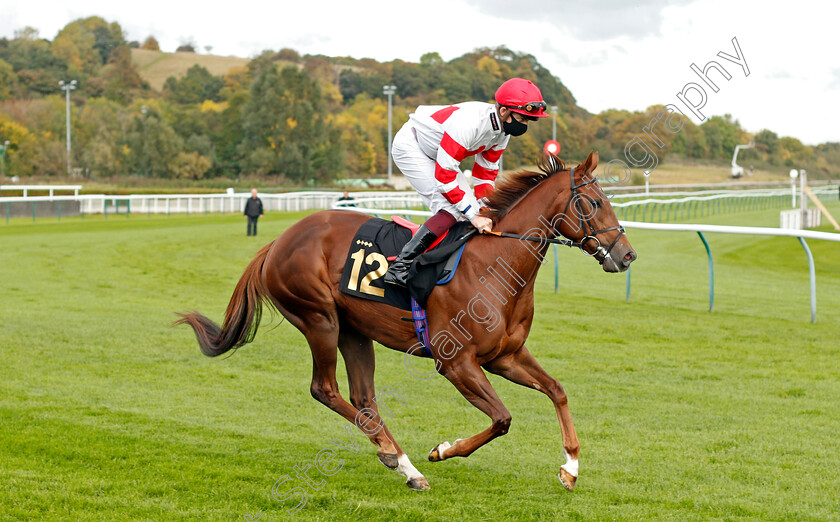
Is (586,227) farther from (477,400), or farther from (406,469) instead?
(406,469)

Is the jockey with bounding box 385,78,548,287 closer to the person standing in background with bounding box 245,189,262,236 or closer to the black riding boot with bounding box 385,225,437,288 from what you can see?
the black riding boot with bounding box 385,225,437,288

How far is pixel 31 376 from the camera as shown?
634 centimetres

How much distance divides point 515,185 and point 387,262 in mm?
799

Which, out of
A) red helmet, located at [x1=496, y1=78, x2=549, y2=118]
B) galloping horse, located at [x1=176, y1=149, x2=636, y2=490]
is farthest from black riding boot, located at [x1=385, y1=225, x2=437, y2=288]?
red helmet, located at [x1=496, y1=78, x2=549, y2=118]

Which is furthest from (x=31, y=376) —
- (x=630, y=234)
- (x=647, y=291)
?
(x=630, y=234)

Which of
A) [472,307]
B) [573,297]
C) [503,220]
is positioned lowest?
[573,297]

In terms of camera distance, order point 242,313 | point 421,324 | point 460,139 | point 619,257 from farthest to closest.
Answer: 1. point 242,313
2. point 421,324
3. point 460,139
4. point 619,257

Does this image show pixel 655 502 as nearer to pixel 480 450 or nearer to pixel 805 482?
pixel 805 482

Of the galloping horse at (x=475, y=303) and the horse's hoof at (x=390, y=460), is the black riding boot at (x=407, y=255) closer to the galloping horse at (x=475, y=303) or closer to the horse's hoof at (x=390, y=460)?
the galloping horse at (x=475, y=303)

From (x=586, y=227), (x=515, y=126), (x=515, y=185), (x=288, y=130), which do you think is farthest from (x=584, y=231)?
(x=288, y=130)

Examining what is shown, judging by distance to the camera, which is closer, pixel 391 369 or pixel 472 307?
pixel 472 307

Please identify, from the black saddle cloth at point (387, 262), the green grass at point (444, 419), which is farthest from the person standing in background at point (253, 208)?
the black saddle cloth at point (387, 262)

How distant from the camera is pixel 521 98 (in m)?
3.82

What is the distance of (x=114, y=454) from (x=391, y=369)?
2.93 m
